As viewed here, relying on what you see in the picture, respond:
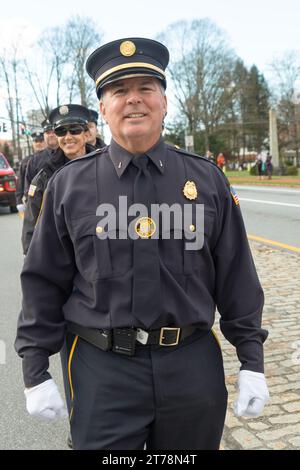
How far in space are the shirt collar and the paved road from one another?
24.7ft

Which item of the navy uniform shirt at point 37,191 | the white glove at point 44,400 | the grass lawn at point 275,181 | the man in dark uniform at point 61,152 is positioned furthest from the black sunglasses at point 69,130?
the grass lawn at point 275,181

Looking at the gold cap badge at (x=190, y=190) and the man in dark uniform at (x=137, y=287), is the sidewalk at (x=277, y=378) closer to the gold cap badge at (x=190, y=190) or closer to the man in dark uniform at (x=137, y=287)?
the man in dark uniform at (x=137, y=287)

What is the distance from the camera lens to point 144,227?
72.5 inches

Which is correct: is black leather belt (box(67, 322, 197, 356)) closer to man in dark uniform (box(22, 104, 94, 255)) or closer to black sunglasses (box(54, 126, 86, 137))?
man in dark uniform (box(22, 104, 94, 255))

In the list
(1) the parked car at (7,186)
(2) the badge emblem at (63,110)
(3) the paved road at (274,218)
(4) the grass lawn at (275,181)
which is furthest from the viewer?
(4) the grass lawn at (275,181)

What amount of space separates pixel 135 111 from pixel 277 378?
8.31 feet

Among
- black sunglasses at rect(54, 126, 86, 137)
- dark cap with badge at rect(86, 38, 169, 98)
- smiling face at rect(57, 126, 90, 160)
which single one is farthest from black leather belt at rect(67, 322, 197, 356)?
black sunglasses at rect(54, 126, 86, 137)

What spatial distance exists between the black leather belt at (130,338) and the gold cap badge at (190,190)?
19.0 inches

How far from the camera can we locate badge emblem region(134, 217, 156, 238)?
184 cm

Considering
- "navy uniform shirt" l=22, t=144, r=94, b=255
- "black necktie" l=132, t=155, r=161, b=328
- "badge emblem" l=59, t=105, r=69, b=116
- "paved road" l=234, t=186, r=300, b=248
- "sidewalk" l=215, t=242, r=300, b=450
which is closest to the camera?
"black necktie" l=132, t=155, r=161, b=328

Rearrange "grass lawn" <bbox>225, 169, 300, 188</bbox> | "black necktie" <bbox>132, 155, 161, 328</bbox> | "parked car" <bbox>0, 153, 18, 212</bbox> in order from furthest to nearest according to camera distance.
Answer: "grass lawn" <bbox>225, 169, 300, 188</bbox>, "parked car" <bbox>0, 153, 18, 212</bbox>, "black necktie" <bbox>132, 155, 161, 328</bbox>

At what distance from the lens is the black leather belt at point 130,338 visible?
1.80m

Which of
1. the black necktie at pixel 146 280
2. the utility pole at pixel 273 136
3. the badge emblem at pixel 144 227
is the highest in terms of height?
the utility pole at pixel 273 136
